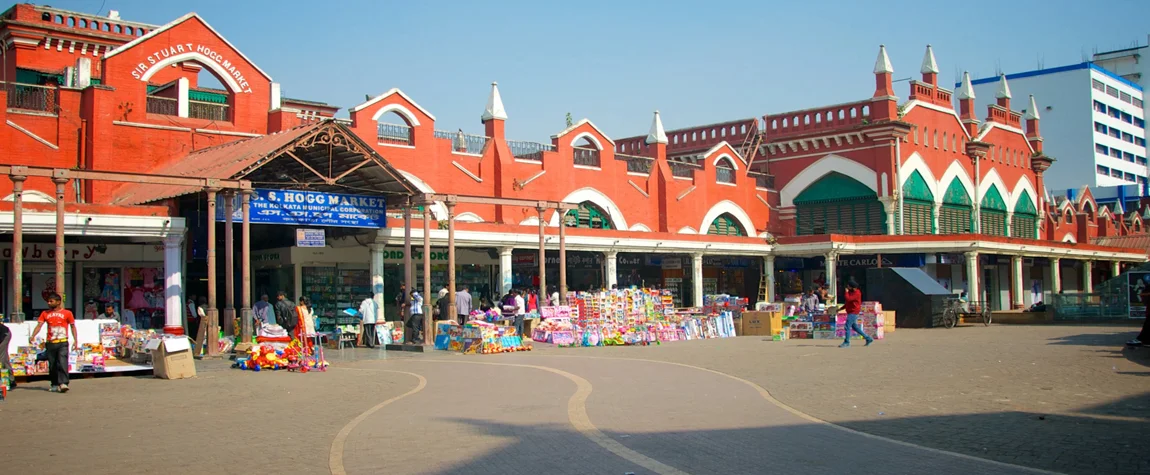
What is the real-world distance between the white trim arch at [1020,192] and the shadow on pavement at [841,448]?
139 feet

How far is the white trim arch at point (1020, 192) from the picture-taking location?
48500 mm

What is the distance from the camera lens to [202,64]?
2556 centimetres

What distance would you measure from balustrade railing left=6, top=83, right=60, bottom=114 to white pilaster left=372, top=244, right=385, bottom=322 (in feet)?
27.2

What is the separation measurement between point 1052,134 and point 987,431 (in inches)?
3160

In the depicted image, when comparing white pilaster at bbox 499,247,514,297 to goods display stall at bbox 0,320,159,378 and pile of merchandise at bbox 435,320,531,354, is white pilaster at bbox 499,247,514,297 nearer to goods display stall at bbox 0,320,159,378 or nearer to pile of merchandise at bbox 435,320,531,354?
pile of merchandise at bbox 435,320,531,354

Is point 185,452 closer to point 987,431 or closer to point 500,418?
→ point 500,418


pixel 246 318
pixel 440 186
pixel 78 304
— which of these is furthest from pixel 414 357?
pixel 440 186

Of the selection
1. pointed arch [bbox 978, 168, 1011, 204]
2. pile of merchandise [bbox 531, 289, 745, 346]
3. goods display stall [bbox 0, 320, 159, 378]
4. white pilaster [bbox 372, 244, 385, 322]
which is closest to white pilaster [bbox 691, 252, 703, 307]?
pile of merchandise [bbox 531, 289, 745, 346]

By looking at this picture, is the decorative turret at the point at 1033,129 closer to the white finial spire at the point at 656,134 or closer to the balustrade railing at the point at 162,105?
the white finial spire at the point at 656,134

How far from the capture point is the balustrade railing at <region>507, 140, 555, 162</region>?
108ft

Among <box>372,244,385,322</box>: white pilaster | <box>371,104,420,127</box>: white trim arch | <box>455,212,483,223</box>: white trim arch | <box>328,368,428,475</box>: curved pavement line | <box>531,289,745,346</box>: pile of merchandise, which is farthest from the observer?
<box>455,212,483,223</box>: white trim arch

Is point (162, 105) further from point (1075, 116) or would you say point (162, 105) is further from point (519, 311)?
point (1075, 116)

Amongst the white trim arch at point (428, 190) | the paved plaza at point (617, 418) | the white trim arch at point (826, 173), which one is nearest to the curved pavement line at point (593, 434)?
the paved plaza at point (617, 418)

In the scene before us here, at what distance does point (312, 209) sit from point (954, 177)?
3181cm
